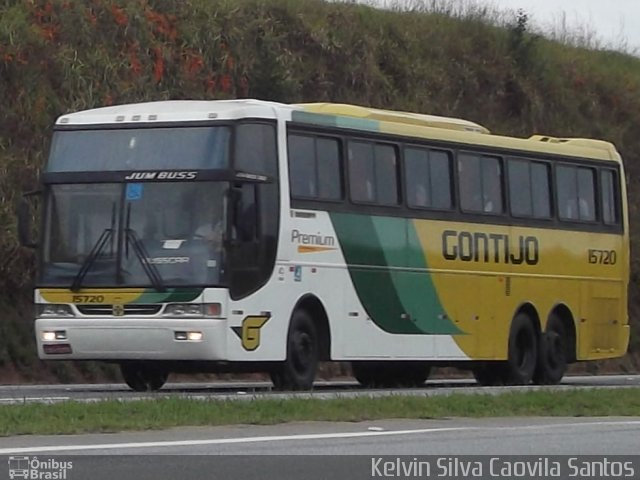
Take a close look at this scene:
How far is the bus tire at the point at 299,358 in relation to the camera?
22484 mm

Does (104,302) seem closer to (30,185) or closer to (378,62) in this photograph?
(30,185)

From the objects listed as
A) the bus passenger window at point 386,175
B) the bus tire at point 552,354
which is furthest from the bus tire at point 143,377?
the bus tire at point 552,354

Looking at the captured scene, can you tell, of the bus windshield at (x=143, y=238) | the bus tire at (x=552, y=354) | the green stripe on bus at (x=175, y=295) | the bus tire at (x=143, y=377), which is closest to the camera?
the green stripe on bus at (x=175, y=295)

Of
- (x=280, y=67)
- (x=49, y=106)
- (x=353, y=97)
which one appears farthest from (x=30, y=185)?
(x=353, y=97)

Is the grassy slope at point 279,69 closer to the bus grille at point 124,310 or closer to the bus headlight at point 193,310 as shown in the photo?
the bus grille at point 124,310

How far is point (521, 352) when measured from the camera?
90.3 ft

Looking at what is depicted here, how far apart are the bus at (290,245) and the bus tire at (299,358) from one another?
2cm

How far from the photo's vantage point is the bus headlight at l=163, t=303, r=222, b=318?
21547 millimetres

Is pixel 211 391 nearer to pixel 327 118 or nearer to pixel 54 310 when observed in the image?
pixel 54 310

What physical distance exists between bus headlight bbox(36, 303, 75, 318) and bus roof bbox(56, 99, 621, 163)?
222 cm

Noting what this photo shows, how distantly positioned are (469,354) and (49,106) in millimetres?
8922
